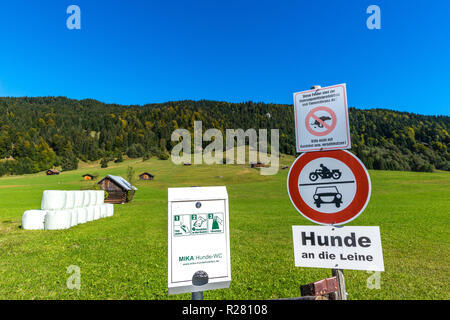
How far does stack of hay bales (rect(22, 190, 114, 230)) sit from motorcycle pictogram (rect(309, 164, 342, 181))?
60.9 ft

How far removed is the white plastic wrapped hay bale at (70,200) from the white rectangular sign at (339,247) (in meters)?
20.9

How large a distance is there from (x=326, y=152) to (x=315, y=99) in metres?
0.60

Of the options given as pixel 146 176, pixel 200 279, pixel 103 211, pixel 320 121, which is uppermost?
pixel 146 176

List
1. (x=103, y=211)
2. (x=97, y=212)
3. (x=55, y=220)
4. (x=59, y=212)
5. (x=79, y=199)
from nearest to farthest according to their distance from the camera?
(x=55, y=220) < (x=59, y=212) < (x=79, y=199) < (x=97, y=212) < (x=103, y=211)

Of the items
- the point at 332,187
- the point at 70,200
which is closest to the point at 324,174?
the point at 332,187

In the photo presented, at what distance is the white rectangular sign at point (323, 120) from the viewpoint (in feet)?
8.90

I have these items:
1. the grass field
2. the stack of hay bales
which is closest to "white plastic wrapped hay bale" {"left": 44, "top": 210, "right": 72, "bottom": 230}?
the stack of hay bales

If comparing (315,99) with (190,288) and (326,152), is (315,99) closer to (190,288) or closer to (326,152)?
(326,152)

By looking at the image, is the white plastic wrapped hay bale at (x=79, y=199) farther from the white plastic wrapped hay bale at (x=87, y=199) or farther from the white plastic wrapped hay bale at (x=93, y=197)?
the white plastic wrapped hay bale at (x=93, y=197)

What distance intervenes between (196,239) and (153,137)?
166 m

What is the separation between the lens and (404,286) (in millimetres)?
7090

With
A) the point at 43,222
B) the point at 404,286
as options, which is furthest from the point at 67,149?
the point at 404,286

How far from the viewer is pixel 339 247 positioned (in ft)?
8.33

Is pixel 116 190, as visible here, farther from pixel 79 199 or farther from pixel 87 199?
pixel 79 199
